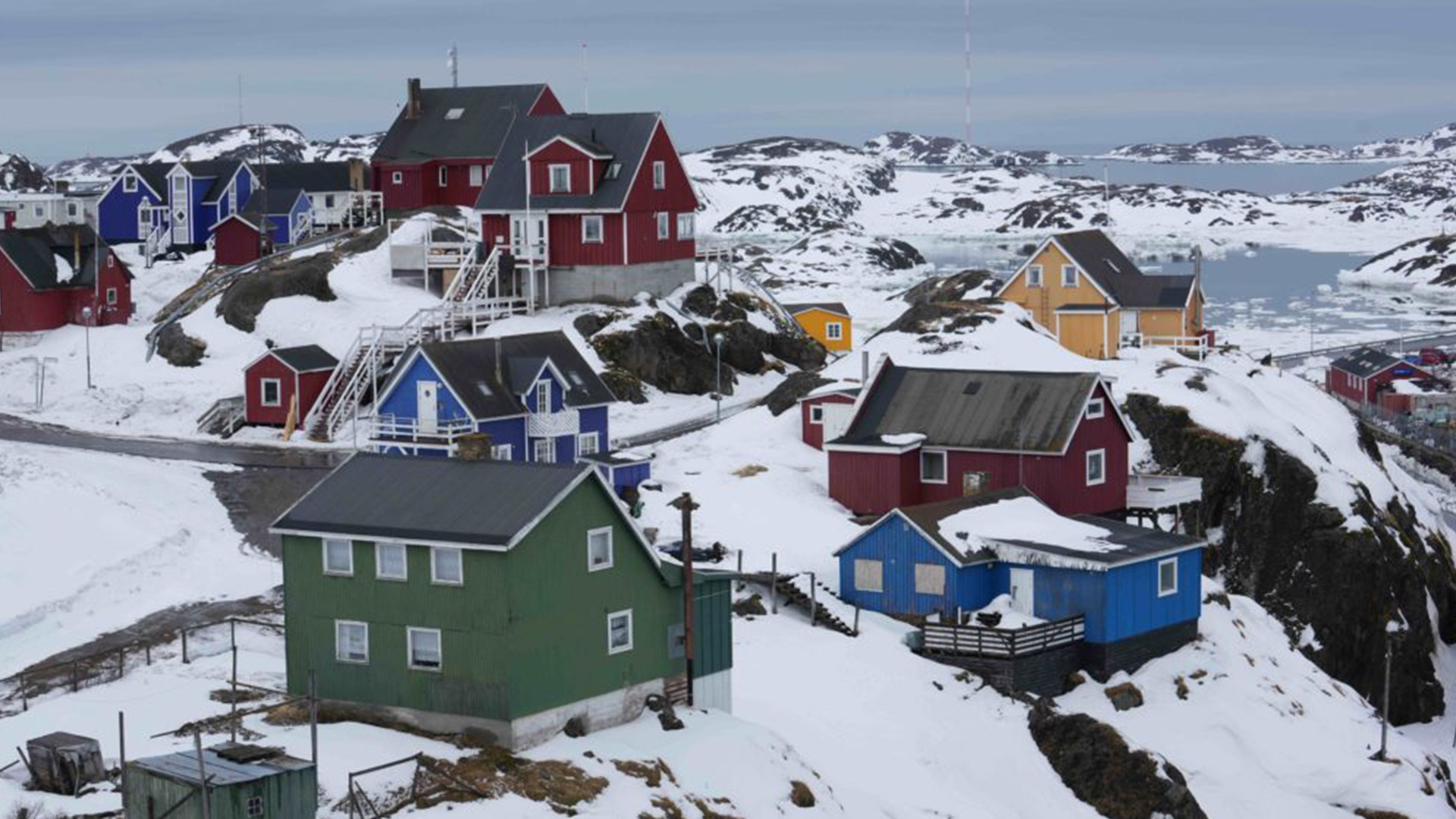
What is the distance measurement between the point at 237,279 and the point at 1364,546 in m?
43.3

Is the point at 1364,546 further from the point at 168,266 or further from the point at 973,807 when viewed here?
the point at 168,266

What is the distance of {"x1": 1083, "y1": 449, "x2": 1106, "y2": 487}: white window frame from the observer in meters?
58.6

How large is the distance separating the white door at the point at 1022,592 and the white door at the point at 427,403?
17472 millimetres

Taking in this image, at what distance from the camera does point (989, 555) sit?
50.3 m

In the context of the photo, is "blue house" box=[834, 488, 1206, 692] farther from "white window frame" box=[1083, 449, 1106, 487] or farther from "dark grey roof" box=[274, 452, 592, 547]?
"dark grey roof" box=[274, 452, 592, 547]

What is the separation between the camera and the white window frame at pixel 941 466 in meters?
58.9

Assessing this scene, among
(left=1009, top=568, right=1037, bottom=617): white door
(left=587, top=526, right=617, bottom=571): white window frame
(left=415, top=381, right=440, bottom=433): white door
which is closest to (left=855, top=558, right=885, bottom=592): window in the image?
(left=1009, top=568, right=1037, bottom=617): white door

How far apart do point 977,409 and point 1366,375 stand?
58.9m

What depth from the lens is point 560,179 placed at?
7950 centimetres

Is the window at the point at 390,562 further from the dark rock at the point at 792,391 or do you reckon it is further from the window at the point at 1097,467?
the dark rock at the point at 792,391

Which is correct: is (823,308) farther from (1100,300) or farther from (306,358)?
(306,358)

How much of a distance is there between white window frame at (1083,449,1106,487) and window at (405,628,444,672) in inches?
1049

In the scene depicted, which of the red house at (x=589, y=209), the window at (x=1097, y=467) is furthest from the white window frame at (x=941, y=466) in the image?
the red house at (x=589, y=209)

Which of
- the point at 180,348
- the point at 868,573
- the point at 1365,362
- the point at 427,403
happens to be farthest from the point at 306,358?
the point at 1365,362
